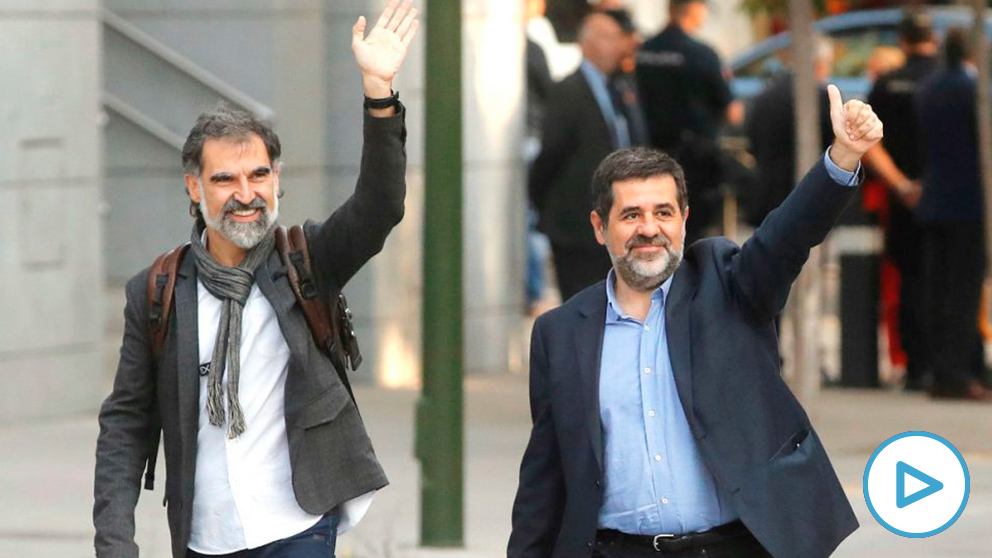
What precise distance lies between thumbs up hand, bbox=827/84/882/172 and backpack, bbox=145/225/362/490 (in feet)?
3.82

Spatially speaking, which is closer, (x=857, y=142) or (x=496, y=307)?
(x=857, y=142)

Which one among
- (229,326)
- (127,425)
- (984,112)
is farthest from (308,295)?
(984,112)

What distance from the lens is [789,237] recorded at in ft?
14.8

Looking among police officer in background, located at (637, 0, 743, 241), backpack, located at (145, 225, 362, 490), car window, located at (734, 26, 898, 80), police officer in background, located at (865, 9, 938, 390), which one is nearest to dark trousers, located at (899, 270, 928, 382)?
police officer in background, located at (865, 9, 938, 390)

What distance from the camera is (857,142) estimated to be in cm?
445

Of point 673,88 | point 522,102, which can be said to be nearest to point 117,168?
point 522,102

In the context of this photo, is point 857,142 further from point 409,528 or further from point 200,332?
point 409,528

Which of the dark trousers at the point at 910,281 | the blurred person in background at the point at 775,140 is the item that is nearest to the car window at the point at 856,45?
the dark trousers at the point at 910,281

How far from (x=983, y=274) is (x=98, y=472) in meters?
8.62

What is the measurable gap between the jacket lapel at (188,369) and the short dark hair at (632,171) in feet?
3.07

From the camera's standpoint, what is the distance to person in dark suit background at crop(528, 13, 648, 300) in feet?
35.5

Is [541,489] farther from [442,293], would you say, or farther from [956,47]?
[956,47]

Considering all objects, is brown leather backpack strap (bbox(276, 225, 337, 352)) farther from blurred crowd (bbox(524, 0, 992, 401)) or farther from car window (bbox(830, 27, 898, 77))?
car window (bbox(830, 27, 898, 77))

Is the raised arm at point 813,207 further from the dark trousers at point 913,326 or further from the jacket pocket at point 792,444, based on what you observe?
the dark trousers at point 913,326
